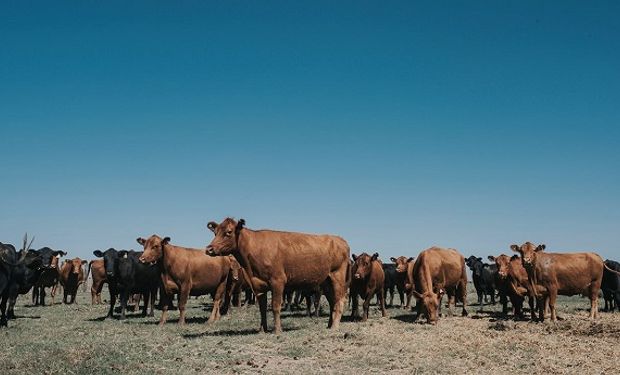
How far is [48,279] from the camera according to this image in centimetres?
2923

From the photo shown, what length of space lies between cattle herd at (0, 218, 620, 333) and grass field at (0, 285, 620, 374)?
1.16m

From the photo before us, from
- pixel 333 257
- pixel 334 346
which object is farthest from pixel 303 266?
pixel 334 346

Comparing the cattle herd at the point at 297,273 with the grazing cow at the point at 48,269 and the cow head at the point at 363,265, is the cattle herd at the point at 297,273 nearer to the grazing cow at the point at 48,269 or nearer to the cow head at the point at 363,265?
the cow head at the point at 363,265

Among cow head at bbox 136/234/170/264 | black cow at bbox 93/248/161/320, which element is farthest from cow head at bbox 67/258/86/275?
cow head at bbox 136/234/170/264

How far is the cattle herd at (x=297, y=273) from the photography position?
15391mm

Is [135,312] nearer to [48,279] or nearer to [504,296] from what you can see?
[48,279]

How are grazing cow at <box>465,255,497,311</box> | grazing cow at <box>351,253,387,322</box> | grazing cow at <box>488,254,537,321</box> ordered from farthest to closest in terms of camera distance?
grazing cow at <box>465,255,497,311</box> < grazing cow at <box>351,253,387,322</box> < grazing cow at <box>488,254,537,321</box>

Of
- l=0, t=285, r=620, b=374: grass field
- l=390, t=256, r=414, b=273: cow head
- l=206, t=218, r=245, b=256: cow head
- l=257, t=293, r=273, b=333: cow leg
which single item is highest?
l=206, t=218, r=245, b=256: cow head

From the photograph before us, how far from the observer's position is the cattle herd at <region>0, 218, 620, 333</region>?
15391 mm

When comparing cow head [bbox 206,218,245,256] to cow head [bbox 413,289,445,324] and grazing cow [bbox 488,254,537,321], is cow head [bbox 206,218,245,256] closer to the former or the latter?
cow head [bbox 413,289,445,324]

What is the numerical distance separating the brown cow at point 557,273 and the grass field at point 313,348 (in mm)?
1472

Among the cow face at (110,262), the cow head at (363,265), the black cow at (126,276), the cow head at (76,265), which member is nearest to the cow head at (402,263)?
the cow head at (363,265)

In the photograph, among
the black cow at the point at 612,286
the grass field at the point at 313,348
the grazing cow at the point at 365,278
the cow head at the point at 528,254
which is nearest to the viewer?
the grass field at the point at 313,348

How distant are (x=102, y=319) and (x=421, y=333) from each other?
11952mm
